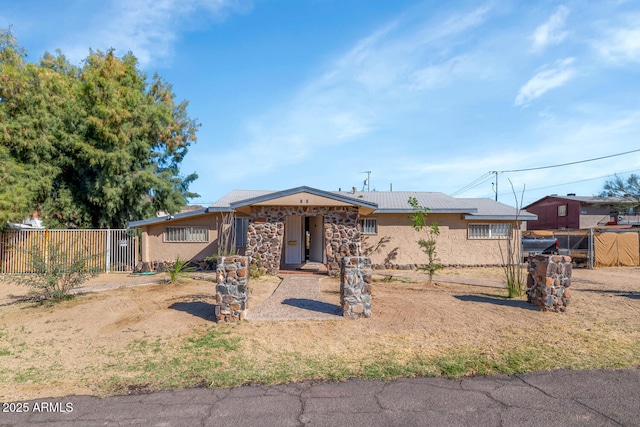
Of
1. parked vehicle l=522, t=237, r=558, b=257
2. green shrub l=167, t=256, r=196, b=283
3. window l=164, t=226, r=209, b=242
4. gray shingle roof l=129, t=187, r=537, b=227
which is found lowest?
green shrub l=167, t=256, r=196, b=283

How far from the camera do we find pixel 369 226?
1805cm

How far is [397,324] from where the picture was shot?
291 inches

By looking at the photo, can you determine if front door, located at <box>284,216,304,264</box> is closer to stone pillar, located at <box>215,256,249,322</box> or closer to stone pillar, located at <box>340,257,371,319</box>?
stone pillar, located at <box>215,256,249,322</box>

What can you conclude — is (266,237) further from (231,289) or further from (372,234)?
(231,289)

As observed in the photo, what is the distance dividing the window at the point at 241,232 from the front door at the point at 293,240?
5.94 ft

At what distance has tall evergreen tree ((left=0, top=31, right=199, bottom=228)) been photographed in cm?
1753

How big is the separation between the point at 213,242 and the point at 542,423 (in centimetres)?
1509

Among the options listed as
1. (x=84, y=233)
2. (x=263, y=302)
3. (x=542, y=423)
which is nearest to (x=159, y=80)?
(x=84, y=233)

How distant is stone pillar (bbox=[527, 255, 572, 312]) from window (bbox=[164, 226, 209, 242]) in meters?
13.1

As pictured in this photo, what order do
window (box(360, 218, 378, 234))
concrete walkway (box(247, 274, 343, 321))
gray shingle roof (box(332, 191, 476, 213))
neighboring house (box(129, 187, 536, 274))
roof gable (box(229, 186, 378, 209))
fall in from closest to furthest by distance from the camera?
1. concrete walkway (box(247, 274, 343, 321))
2. roof gable (box(229, 186, 378, 209))
3. neighboring house (box(129, 187, 536, 274))
4. gray shingle roof (box(332, 191, 476, 213))
5. window (box(360, 218, 378, 234))

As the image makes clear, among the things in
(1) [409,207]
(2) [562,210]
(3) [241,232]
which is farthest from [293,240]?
(2) [562,210]

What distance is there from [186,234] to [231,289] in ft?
34.0

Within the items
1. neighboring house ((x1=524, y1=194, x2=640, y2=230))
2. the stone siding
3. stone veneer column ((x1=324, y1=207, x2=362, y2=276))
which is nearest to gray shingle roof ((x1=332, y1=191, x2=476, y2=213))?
stone veneer column ((x1=324, y1=207, x2=362, y2=276))

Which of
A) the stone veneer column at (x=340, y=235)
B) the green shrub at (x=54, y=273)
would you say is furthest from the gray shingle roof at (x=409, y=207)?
the green shrub at (x=54, y=273)
